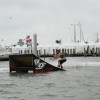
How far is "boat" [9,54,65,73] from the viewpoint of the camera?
3052 cm

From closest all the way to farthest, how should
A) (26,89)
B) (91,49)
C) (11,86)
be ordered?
(26,89)
(11,86)
(91,49)

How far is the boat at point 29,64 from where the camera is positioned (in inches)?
1201

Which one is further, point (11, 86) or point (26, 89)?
point (11, 86)

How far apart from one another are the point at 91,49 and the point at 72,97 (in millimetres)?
85052

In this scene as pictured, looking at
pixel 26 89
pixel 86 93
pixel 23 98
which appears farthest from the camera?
pixel 26 89

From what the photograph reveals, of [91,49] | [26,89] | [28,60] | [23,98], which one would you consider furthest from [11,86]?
[91,49]

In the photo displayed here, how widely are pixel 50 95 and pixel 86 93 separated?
5.22 ft

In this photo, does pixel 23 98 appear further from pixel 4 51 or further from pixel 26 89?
pixel 4 51

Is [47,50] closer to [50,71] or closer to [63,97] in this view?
[50,71]

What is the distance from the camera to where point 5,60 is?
70.6 m

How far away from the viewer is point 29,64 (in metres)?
31.2

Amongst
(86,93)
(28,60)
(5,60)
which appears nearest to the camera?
(86,93)

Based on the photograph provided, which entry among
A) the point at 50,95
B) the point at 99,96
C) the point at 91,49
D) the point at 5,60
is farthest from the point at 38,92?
the point at 91,49

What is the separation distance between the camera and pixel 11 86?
841 inches
